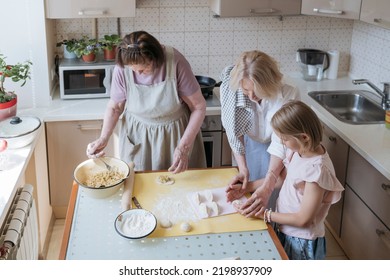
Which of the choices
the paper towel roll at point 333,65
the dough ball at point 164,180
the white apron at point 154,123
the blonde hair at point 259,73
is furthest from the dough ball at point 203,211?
the paper towel roll at point 333,65

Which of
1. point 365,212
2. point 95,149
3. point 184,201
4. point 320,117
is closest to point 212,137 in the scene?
point 320,117

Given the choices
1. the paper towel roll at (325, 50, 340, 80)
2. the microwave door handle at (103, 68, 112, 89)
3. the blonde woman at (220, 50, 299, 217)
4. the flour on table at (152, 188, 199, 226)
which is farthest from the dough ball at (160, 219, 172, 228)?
the paper towel roll at (325, 50, 340, 80)

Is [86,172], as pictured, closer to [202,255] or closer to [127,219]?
[127,219]

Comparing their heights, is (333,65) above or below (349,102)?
above

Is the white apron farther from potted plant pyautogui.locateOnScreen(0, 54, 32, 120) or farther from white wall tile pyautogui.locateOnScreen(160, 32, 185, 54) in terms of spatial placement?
white wall tile pyautogui.locateOnScreen(160, 32, 185, 54)

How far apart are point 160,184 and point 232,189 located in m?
0.30

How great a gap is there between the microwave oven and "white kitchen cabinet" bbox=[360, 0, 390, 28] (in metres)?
1.51

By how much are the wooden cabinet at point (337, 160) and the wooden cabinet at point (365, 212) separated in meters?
0.04

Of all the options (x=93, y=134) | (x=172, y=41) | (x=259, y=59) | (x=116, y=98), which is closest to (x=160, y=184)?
(x=116, y=98)

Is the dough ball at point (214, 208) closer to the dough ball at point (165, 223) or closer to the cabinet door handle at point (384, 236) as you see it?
the dough ball at point (165, 223)

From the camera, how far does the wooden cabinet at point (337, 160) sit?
9.30 ft

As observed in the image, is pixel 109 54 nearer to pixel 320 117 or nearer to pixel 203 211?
pixel 320 117

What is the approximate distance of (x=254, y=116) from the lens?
2.28 meters

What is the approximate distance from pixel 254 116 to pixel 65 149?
4.47ft
